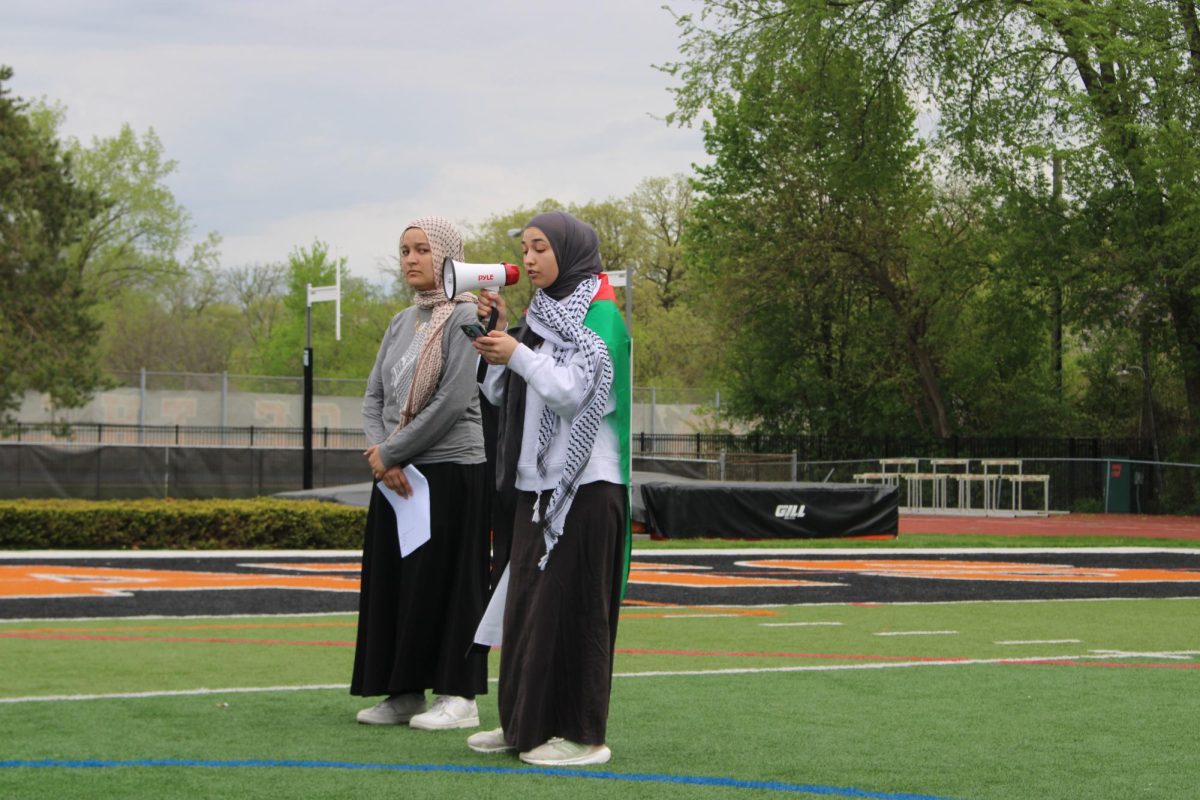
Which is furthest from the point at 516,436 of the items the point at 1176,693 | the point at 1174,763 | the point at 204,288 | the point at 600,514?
the point at 204,288

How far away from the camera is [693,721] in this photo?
20.6 ft

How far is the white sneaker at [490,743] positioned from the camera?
552 centimetres

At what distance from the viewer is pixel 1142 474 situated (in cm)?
3681

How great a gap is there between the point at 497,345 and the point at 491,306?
26 cm

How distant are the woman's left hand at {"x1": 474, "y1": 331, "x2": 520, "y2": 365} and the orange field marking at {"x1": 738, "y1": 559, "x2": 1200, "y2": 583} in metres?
12.2

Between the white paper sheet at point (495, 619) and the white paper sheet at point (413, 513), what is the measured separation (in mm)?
645

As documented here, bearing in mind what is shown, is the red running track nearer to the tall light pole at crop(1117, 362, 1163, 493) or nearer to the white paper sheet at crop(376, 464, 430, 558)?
the tall light pole at crop(1117, 362, 1163, 493)

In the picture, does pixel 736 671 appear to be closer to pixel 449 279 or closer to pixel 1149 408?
pixel 449 279

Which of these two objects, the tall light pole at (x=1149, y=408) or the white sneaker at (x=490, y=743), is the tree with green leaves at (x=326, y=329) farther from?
the white sneaker at (x=490, y=743)

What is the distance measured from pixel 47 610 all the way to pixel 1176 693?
8.57 meters

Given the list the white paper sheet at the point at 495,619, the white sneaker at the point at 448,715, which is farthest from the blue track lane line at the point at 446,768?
the white sneaker at the point at 448,715

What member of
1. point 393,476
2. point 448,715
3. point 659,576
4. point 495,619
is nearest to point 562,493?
point 495,619

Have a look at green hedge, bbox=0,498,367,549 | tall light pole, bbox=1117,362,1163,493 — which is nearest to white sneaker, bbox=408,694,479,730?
green hedge, bbox=0,498,367,549

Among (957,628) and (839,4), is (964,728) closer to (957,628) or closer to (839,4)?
(957,628)
